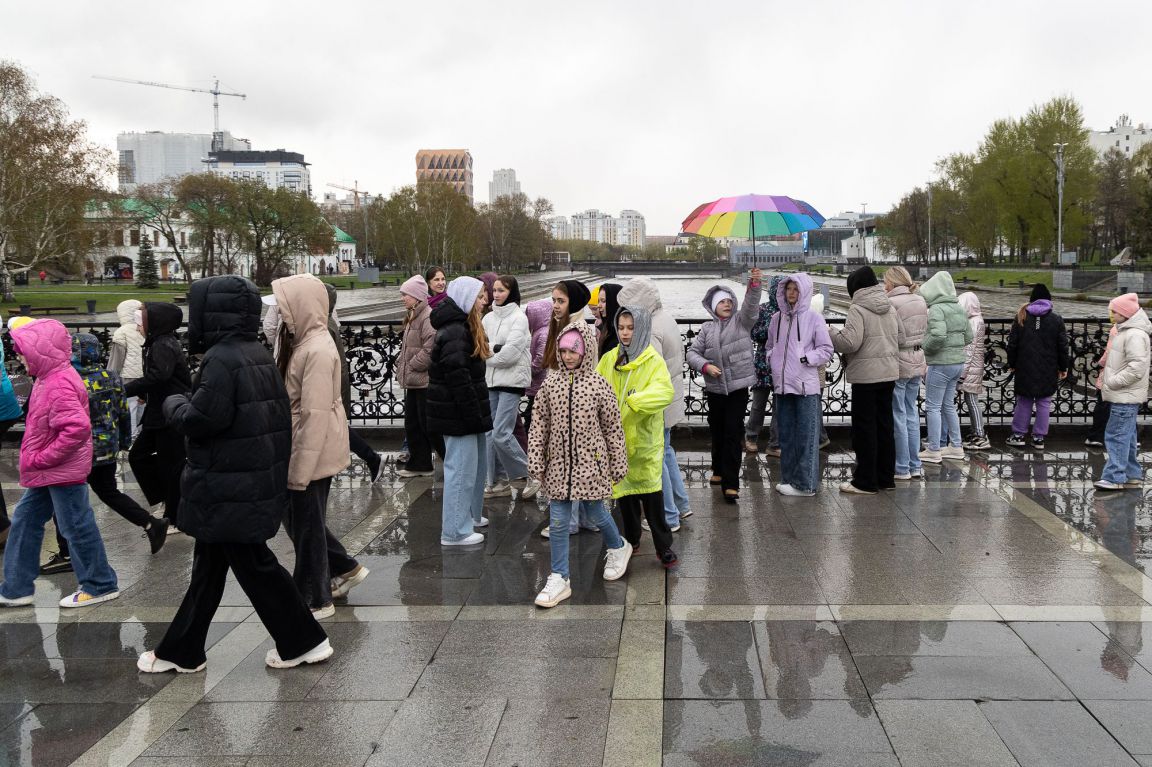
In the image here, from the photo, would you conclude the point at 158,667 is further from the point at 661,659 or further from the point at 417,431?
the point at 417,431

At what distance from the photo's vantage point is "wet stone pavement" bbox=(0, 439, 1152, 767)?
3762 mm

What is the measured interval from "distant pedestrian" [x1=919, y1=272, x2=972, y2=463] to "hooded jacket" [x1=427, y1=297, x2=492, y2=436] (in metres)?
4.80

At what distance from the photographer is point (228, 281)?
4371mm

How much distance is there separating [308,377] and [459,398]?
4.88 feet

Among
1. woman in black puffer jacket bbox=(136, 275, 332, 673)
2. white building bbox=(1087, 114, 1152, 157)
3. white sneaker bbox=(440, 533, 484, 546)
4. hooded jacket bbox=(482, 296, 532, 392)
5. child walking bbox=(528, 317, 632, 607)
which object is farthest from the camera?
white building bbox=(1087, 114, 1152, 157)

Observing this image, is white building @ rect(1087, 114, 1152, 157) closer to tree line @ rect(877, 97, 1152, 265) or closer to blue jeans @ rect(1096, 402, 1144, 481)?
tree line @ rect(877, 97, 1152, 265)

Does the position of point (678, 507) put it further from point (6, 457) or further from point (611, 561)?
point (6, 457)

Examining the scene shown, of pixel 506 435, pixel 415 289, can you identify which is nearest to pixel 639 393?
pixel 506 435

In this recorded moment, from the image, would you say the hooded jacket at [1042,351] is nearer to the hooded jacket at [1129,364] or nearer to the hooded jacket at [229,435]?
the hooded jacket at [1129,364]

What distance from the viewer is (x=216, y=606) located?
4.52m

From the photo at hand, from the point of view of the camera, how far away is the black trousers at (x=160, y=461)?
22.5ft

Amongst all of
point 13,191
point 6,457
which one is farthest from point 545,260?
point 6,457

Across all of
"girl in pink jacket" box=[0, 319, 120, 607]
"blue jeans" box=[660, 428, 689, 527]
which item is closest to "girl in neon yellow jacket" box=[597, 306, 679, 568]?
"blue jeans" box=[660, 428, 689, 527]

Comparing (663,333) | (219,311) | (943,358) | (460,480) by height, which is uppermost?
(219,311)
